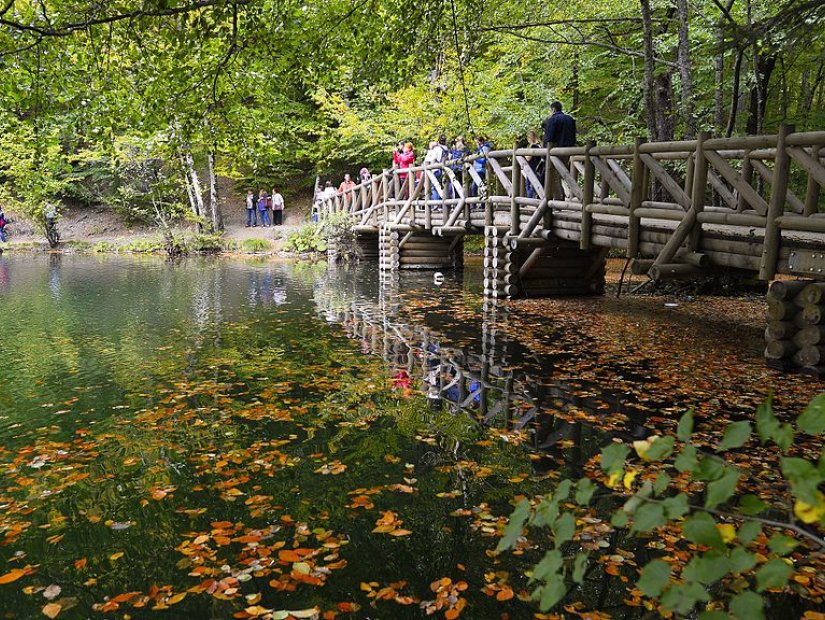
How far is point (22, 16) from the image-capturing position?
24.5 feet

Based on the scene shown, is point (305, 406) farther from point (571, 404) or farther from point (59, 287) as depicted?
point (59, 287)

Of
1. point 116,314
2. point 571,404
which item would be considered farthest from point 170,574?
point 116,314

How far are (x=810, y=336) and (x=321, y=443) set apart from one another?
5.60 m

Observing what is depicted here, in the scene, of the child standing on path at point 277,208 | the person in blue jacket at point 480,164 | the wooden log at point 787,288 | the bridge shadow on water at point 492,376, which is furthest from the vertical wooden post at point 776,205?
the child standing on path at point 277,208

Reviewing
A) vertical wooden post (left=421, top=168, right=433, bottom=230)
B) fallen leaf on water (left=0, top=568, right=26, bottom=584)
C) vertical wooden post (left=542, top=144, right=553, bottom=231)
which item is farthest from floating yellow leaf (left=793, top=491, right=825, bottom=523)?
vertical wooden post (left=421, top=168, right=433, bottom=230)

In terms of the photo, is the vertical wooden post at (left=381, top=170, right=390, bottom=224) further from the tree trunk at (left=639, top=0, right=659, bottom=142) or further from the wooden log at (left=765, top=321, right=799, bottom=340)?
the wooden log at (left=765, top=321, right=799, bottom=340)

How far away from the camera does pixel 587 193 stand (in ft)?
36.6

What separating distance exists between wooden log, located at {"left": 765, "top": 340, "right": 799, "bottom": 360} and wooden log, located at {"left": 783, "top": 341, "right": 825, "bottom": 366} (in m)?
0.09

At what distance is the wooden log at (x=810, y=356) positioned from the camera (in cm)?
757

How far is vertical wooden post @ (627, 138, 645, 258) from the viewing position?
32.0 feet

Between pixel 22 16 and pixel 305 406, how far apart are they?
5289 millimetres

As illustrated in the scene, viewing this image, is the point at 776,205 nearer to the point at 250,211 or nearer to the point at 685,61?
the point at 685,61

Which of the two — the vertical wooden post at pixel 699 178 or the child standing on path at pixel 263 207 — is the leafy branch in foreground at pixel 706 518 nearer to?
the vertical wooden post at pixel 699 178

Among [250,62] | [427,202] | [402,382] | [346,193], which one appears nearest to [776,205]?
[402,382]
